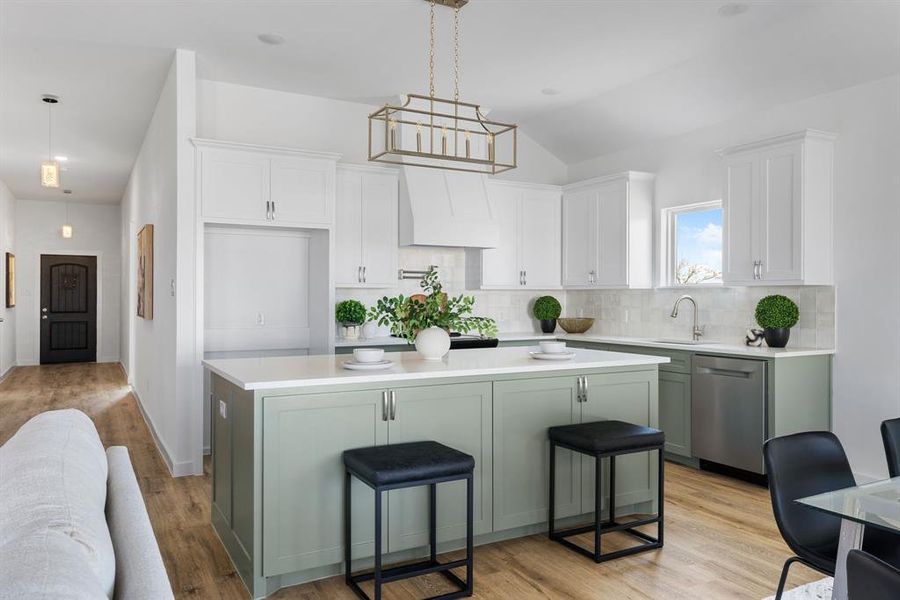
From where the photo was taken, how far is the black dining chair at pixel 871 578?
123 cm

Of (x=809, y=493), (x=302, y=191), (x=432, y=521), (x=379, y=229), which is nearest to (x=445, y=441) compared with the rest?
(x=432, y=521)

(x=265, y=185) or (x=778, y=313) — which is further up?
(x=265, y=185)

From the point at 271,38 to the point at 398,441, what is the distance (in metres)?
2.98

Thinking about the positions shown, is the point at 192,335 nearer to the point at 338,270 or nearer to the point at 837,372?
the point at 338,270

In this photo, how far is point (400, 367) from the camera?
332 cm

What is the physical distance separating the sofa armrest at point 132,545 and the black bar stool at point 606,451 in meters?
2.13

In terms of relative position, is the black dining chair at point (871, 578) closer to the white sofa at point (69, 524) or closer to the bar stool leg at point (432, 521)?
the white sofa at point (69, 524)

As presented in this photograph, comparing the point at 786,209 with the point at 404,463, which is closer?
the point at 404,463

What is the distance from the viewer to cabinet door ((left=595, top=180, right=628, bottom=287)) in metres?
6.03

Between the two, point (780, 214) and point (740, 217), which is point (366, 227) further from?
point (780, 214)

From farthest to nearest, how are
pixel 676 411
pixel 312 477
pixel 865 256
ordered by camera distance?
pixel 676 411, pixel 865 256, pixel 312 477

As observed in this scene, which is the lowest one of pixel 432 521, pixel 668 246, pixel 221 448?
pixel 432 521

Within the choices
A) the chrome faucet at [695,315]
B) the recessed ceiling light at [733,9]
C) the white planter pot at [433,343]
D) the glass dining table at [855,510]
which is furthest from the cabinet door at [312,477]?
the chrome faucet at [695,315]

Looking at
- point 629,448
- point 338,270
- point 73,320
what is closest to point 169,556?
point 629,448
